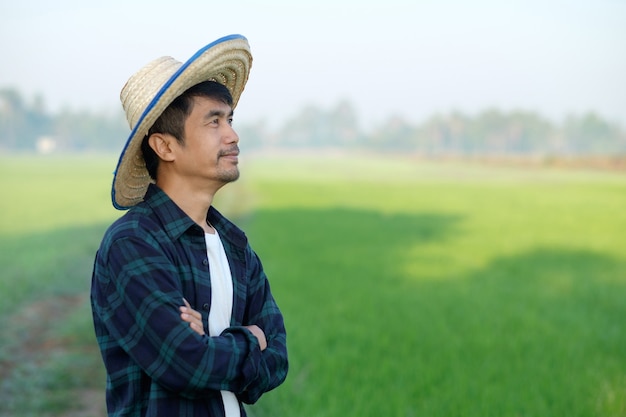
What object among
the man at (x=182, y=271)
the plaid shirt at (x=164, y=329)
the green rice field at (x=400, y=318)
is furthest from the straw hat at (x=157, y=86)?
the green rice field at (x=400, y=318)

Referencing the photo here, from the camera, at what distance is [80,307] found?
285 inches

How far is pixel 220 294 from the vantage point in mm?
1934

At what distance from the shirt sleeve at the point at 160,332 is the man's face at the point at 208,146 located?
0.24 meters

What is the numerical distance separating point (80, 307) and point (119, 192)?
5570 mm

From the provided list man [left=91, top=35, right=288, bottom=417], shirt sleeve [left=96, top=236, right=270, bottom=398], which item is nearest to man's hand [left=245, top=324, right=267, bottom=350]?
man [left=91, top=35, right=288, bottom=417]

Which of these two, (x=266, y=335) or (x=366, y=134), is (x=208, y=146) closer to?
(x=266, y=335)

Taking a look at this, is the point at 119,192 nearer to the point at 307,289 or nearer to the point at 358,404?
the point at 358,404

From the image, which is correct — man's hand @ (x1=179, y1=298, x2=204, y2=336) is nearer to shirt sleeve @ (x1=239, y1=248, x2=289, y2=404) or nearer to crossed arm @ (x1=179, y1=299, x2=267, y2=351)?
crossed arm @ (x1=179, y1=299, x2=267, y2=351)

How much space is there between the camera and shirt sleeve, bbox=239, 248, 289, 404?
6.19 ft

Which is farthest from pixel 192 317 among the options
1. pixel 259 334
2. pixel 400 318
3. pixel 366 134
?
pixel 366 134

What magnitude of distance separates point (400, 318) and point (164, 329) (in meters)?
5.13

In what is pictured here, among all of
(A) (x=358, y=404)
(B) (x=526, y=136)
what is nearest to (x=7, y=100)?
(B) (x=526, y=136)

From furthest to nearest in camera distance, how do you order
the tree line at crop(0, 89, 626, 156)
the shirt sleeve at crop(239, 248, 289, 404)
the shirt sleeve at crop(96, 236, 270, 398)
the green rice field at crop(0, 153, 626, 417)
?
the tree line at crop(0, 89, 626, 156) → the green rice field at crop(0, 153, 626, 417) → the shirt sleeve at crop(239, 248, 289, 404) → the shirt sleeve at crop(96, 236, 270, 398)

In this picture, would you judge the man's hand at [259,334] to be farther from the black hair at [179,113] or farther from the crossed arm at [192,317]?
the black hair at [179,113]
